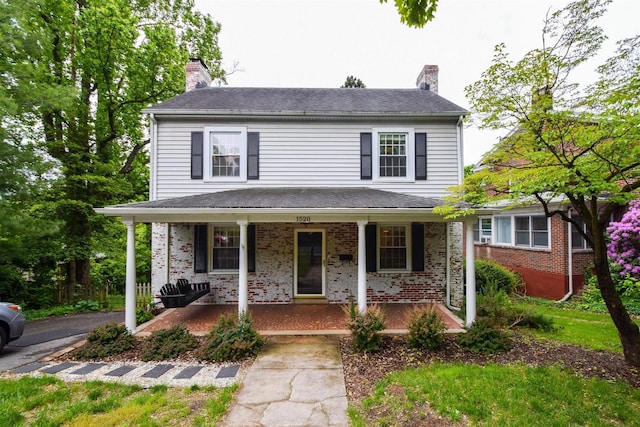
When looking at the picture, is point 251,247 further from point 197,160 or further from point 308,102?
point 308,102

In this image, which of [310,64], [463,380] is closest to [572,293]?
[463,380]

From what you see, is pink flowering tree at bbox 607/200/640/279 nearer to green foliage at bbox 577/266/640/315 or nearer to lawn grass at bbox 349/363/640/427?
green foliage at bbox 577/266/640/315

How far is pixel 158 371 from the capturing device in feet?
15.8

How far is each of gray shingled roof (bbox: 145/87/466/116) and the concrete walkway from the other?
648 cm

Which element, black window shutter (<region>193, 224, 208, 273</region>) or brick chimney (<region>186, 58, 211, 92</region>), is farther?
brick chimney (<region>186, 58, 211, 92</region>)

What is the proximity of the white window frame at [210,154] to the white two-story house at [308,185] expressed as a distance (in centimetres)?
3

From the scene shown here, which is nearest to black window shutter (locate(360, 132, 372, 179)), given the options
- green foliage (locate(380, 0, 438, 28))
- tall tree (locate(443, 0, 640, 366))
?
tall tree (locate(443, 0, 640, 366))

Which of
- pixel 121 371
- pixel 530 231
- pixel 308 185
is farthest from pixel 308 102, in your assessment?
pixel 530 231

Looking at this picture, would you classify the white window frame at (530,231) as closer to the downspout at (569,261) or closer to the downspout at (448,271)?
the downspout at (569,261)

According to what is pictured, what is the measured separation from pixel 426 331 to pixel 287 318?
11.5 feet

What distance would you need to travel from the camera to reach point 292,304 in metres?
8.60

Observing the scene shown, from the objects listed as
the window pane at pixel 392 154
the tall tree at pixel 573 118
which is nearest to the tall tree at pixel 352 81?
the window pane at pixel 392 154

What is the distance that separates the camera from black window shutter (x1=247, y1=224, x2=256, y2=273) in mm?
8541

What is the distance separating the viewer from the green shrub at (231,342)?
5250 millimetres
